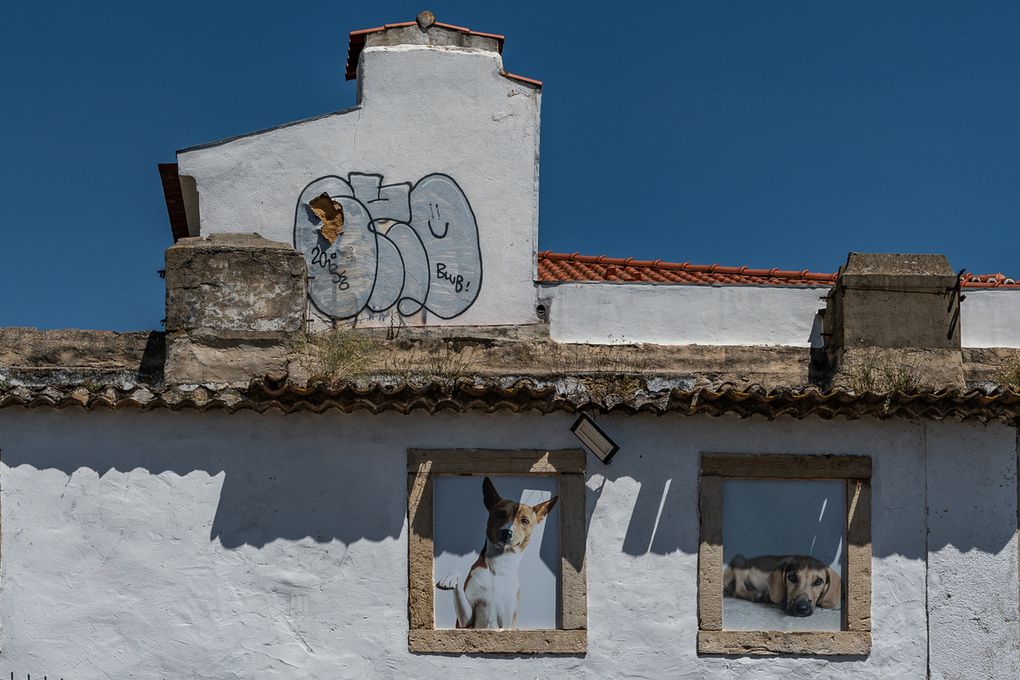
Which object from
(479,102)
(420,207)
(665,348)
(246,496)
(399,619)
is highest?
(479,102)

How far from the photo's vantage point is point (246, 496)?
9227mm

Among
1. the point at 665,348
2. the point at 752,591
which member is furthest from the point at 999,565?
the point at 665,348

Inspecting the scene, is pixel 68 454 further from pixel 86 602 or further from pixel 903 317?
pixel 903 317

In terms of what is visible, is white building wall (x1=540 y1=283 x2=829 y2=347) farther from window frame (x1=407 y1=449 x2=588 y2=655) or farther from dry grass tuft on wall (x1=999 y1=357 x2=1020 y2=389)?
window frame (x1=407 y1=449 x2=588 y2=655)

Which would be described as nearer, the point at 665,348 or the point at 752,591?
the point at 752,591

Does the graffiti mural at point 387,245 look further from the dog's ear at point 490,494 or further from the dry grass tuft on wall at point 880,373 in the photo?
the dry grass tuft on wall at point 880,373

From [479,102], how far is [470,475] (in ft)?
11.7

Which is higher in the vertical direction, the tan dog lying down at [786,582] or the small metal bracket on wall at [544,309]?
the small metal bracket on wall at [544,309]

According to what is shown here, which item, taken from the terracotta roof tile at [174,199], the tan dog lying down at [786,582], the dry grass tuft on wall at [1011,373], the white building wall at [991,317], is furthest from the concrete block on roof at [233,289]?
the white building wall at [991,317]

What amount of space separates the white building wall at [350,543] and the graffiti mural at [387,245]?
2.01 m

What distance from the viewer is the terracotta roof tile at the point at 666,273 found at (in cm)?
1215

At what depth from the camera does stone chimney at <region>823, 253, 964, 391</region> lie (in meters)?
10.2

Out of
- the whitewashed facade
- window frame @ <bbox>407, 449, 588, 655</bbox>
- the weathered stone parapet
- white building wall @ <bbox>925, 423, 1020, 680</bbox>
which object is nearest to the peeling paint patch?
the weathered stone parapet

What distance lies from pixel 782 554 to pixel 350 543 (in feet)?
9.91
